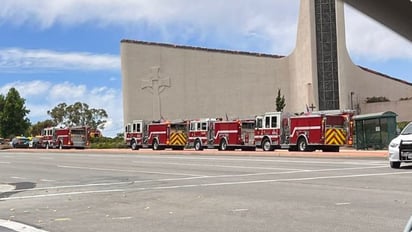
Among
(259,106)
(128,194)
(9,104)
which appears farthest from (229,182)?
(9,104)

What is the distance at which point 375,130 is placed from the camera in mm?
37250

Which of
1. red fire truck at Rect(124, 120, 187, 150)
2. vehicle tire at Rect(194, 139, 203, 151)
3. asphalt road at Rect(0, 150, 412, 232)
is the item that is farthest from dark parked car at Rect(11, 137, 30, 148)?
asphalt road at Rect(0, 150, 412, 232)

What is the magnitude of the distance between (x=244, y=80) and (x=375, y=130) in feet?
159

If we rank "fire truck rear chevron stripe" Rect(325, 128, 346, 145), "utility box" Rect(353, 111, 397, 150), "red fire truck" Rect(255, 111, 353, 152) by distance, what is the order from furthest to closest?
"utility box" Rect(353, 111, 397, 150) → "red fire truck" Rect(255, 111, 353, 152) → "fire truck rear chevron stripe" Rect(325, 128, 346, 145)

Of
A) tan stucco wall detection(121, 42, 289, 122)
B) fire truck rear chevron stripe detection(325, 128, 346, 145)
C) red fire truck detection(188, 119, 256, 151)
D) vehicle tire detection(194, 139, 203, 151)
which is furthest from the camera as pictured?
tan stucco wall detection(121, 42, 289, 122)

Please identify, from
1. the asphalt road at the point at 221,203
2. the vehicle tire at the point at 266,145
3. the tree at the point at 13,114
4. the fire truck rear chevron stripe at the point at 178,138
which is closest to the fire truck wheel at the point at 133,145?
the fire truck rear chevron stripe at the point at 178,138

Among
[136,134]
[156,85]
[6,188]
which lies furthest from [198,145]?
[156,85]

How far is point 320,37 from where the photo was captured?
75.6 m

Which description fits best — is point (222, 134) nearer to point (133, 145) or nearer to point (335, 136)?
point (335, 136)

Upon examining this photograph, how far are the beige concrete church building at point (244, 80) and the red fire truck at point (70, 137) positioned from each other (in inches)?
1006

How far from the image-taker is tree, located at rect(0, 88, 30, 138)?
85250mm

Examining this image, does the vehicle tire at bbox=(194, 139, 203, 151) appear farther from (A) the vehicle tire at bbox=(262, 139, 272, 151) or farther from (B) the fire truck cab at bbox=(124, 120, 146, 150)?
(B) the fire truck cab at bbox=(124, 120, 146, 150)

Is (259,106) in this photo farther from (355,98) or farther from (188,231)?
(188,231)

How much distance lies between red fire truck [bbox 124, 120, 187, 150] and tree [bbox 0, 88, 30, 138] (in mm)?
39401
